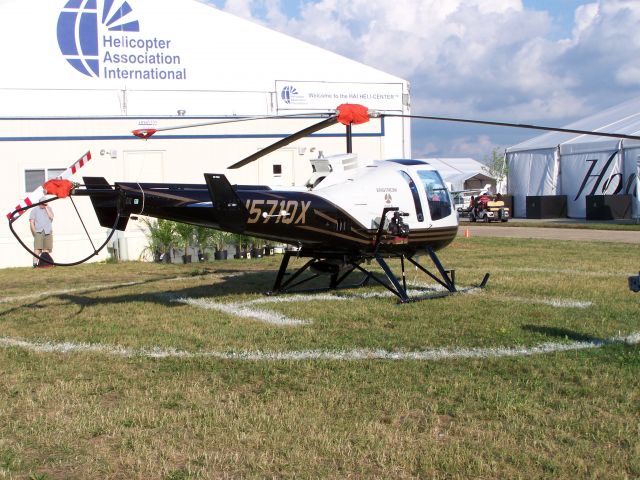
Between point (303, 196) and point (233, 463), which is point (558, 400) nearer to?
point (233, 463)

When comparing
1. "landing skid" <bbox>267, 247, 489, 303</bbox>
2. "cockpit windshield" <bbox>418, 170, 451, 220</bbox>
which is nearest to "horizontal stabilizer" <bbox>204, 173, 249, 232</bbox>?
"landing skid" <bbox>267, 247, 489, 303</bbox>

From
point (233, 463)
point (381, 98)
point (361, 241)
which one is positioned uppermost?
point (381, 98)

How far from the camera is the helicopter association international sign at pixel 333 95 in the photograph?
2789 cm

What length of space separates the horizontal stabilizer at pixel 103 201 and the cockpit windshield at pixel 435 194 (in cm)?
511

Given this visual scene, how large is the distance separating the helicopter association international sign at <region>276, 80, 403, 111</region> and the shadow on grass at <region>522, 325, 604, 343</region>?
19621mm

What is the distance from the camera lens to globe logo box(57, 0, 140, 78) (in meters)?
27.4

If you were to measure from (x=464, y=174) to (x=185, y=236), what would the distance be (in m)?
53.4

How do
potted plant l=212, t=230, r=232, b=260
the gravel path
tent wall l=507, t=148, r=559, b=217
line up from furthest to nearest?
tent wall l=507, t=148, r=559, b=217 → the gravel path → potted plant l=212, t=230, r=232, b=260

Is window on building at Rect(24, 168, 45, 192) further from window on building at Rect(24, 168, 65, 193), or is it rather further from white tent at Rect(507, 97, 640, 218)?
white tent at Rect(507, 97, 640, 218)

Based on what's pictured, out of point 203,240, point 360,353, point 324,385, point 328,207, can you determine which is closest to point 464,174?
point 203,240

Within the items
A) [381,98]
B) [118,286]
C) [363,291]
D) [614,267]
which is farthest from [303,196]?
[381,98]

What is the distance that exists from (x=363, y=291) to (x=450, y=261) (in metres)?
5.34

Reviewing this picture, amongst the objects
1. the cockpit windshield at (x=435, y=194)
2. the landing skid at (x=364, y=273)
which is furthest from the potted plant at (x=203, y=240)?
the cockpit windshield at (x=435, y=194)

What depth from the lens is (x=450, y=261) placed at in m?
17.5
